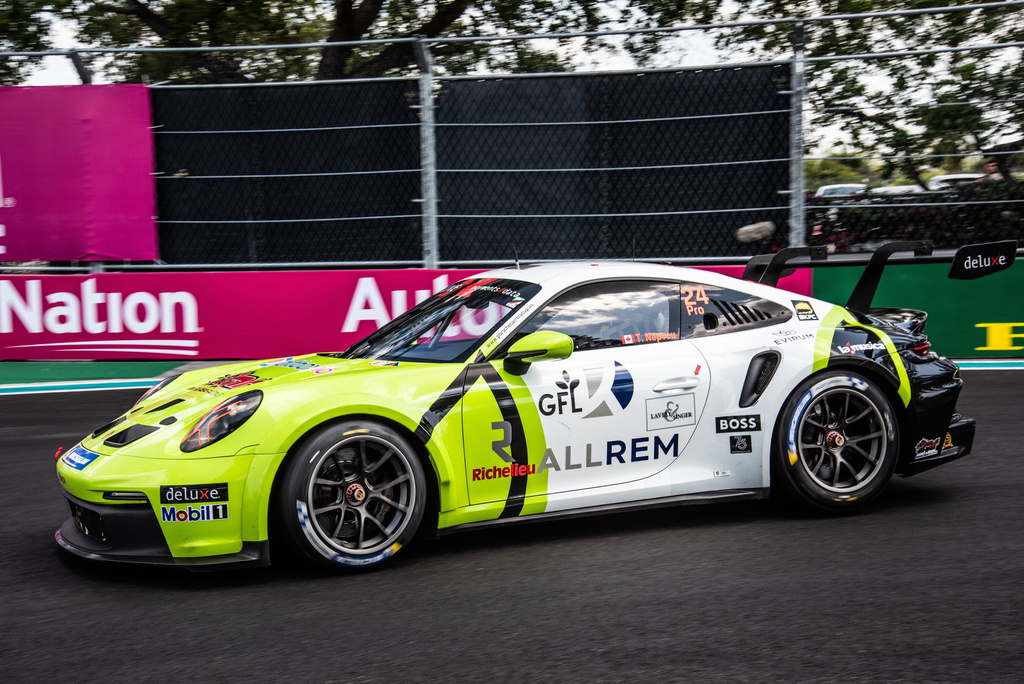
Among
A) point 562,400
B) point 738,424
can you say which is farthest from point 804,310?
point 562,400

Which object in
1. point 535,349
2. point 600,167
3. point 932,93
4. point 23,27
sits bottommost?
point 535,349

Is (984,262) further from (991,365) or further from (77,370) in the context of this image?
(77,370)

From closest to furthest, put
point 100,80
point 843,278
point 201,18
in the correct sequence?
point 843,278 → point 100,80 → point 201,18

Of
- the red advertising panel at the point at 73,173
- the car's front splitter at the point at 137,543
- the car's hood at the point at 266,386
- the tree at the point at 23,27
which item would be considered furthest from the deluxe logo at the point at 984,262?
the tree at the point at 23,27

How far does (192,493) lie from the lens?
3.75 m

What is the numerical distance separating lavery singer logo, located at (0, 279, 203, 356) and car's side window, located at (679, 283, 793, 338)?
20.0 ft

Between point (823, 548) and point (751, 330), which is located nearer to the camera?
point (823, 548)

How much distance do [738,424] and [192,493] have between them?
7.97ft

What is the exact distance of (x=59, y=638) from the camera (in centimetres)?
338

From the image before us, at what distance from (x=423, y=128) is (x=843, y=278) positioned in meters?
4.25

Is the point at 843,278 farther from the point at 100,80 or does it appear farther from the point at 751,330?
the point at 100,80

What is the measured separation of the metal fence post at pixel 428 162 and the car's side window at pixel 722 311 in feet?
16.8

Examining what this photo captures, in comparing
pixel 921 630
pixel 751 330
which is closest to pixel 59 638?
pixel 921 630

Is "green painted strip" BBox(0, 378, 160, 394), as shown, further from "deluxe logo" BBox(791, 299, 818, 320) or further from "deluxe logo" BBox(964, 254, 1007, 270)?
"deluxe logo" BBox(964, 254, 1007, 270)
